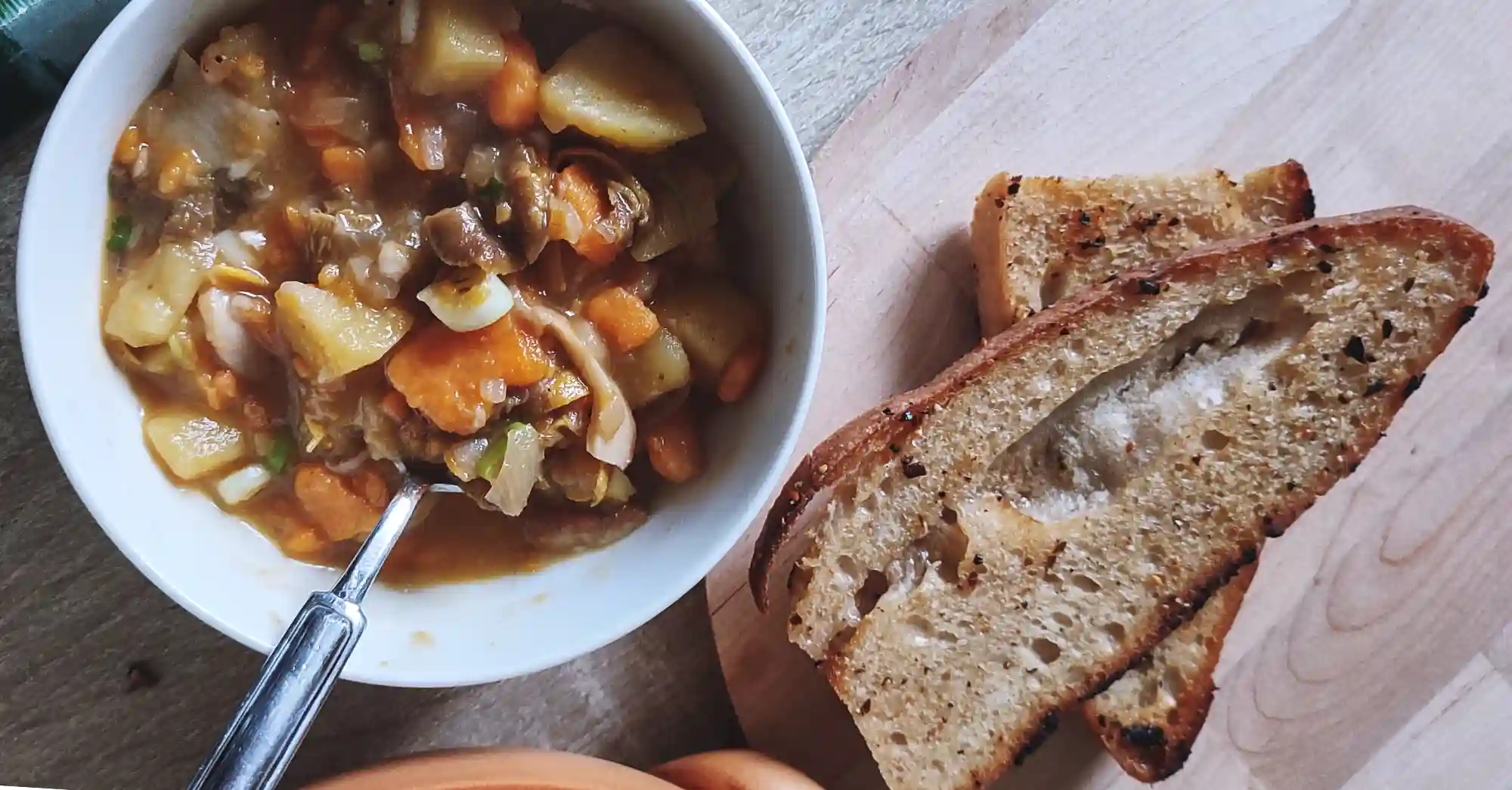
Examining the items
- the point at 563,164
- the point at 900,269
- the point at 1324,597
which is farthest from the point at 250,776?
the point at 1324,597

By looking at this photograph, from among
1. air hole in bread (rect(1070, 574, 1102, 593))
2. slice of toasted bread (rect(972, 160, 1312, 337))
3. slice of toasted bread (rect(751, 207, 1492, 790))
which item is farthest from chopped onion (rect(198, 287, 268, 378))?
air hole in bread (rect(1070, 574, 1102, 593))

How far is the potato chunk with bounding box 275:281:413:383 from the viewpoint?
176 cm

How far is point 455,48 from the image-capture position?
5.77ft

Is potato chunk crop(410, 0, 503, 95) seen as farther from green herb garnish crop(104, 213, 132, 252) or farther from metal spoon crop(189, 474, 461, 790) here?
metal spoon crop(189, 474, 461, 790)

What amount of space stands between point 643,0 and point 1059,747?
1.58 metres

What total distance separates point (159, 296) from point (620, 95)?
0.73m

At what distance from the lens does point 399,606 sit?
194cm

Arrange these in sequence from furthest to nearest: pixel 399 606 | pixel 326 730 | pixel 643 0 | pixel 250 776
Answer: pixel 326 730 → pixel 399 606 → pixel 643 0 → pixel 250 776

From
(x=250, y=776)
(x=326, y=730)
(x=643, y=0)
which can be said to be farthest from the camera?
(x=326, y=730)

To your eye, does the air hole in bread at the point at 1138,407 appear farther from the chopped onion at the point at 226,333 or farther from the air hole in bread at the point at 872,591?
the chopped onion at the point at 226,333

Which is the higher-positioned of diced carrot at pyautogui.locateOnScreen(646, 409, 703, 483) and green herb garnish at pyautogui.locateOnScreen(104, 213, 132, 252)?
green herb garnish at pyautogui.locateOnScreen(104, 213, 132, 252)

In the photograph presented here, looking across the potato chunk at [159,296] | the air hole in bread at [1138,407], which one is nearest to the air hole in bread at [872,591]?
the air hole in bread at [1138,407]

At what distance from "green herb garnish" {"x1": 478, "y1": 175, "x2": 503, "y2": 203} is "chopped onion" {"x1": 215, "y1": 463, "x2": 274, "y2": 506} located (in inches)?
21.6

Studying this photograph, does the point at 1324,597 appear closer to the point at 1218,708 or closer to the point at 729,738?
the point at 1218,708
